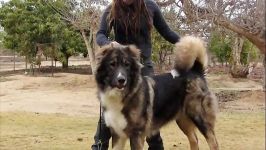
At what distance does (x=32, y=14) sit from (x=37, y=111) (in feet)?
53.0

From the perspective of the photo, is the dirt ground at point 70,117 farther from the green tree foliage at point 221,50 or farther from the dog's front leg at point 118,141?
the green tree foliage at point 221,50

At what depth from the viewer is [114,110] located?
480cm

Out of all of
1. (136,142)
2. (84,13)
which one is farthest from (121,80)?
(84,13)

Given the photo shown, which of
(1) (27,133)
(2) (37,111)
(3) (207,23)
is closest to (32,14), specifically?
(2) (37,111)

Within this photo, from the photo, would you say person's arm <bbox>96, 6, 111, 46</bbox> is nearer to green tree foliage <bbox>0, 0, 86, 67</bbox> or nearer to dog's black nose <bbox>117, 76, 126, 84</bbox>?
dog's black nose <bbox>117, 76, 126, 84</bbox>

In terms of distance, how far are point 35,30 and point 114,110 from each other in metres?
23.6

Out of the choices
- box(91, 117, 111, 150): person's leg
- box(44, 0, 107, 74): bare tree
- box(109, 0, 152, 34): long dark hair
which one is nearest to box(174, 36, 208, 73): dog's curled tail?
box(109, 0, 152, 34): long dark hair

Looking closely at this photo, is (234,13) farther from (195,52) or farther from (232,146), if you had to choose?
(195,52)

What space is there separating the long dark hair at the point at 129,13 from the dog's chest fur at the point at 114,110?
0.84 meters

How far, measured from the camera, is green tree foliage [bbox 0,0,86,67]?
1100 inches

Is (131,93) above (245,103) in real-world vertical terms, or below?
above

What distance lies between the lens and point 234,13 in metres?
12.2

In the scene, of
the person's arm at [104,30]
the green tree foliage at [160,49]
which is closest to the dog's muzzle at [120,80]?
the person's arm at [104,30]

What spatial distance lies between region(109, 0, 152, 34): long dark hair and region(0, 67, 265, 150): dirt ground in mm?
1138
